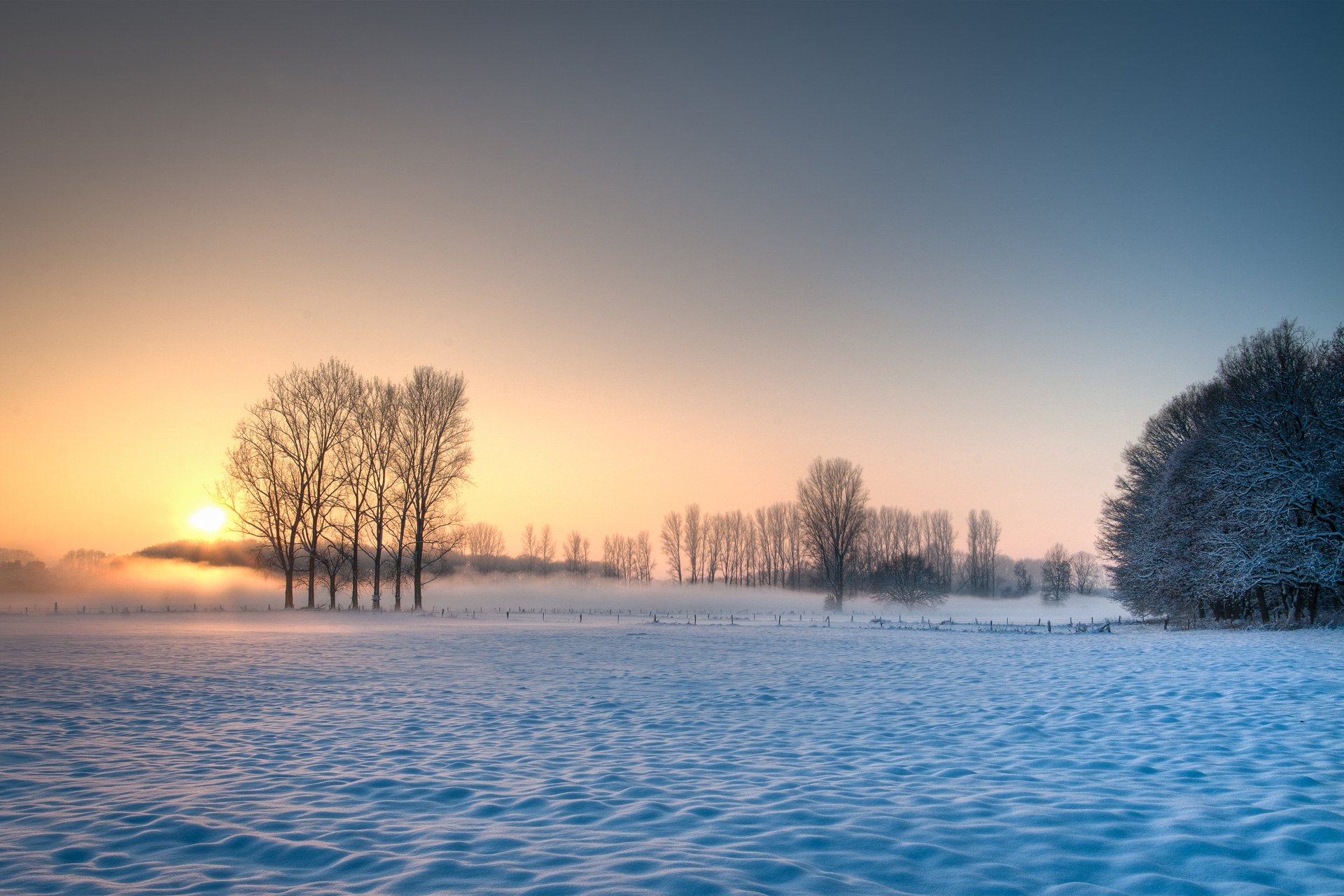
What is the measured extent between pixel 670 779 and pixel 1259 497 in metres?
35.0

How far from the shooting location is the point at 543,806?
627 centimetres

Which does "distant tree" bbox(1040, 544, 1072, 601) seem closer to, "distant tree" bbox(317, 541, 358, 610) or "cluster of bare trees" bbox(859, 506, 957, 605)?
"cluster of bare trees" bbox(859, 506, 957, 605)

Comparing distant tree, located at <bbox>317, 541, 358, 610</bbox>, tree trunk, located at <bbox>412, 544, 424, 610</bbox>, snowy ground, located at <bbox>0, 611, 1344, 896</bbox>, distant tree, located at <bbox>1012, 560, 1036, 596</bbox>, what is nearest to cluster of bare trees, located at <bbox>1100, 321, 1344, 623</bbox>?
snowy ground, located at <bbox>0, 611, 1344, 896</bbox>

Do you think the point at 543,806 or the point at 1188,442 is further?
the point at 1188,442

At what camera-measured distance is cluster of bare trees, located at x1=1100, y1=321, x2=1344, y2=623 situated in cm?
3039

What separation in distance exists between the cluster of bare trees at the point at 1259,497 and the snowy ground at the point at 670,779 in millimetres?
19044

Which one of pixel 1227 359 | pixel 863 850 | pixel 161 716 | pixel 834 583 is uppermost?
pixel 1227 359

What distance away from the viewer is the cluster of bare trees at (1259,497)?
3039 centimetres

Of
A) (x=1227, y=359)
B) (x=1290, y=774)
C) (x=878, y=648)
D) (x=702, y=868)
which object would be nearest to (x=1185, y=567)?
(x=1227, y=359)

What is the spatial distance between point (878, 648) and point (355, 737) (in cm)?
1940

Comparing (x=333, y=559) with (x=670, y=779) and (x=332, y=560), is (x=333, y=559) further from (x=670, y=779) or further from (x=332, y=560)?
(x=670, y=779)

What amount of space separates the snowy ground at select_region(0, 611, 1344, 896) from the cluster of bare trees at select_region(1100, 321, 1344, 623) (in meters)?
19.0

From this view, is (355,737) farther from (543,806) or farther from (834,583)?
(834,583)

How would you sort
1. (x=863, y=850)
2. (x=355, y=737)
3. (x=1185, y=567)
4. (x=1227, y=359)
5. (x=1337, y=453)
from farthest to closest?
(x=1227, y=359)
(x=1185, y=567)
(x=1337, y=453)
(x=355, y=737)
(x=863, y=850)
